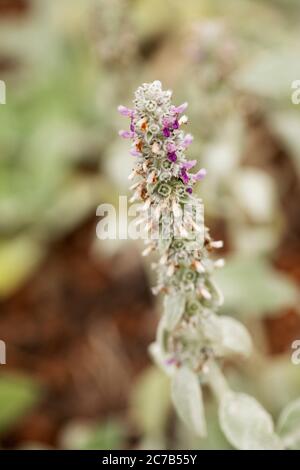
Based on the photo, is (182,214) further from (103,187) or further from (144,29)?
(144,29)

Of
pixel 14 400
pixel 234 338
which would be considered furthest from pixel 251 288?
pixel 14 400

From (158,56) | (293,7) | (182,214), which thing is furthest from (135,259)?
(182,214)

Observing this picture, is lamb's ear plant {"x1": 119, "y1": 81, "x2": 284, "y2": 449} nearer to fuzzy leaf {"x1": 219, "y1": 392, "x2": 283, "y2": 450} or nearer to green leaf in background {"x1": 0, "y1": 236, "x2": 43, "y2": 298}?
fuzzy leaf {"x1": 219, "y1": 392, "x2": 283, "y2": 450}

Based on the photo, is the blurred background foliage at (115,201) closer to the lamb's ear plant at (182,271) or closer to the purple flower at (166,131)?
the lamb's ear plant at (182,271)
